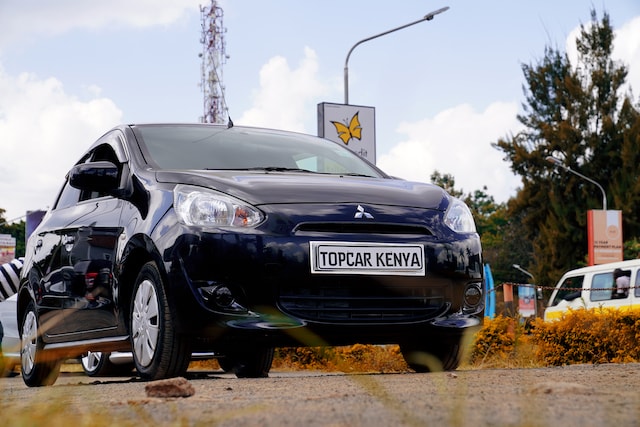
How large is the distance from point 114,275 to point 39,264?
1.58 m

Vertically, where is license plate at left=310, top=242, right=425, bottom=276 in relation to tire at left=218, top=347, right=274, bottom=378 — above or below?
above

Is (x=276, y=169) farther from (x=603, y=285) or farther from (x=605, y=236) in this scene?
(x=605, y=236)

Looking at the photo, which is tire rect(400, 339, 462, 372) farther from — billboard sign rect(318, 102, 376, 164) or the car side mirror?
billboard sign rect(318, 102, 376, 164)

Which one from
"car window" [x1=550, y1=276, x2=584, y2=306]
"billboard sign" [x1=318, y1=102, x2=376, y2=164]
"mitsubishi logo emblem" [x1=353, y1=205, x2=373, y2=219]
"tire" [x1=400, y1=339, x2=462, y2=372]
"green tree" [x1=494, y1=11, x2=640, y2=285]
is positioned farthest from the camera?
"green tree" [x1=494, y1=11, x2=640, y2=285]

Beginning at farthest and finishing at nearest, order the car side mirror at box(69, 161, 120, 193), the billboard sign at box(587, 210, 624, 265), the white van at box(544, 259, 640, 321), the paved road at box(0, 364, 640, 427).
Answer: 1. the billboard sign at box(587, 210, 624, 265)
2. the white van at box(544, 259, 640, 321)
3. the car side mirror at box(69, 161, 120, 193)
4. the paved road at box(0, 364, 640, 427)

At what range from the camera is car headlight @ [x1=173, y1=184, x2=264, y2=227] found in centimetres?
561

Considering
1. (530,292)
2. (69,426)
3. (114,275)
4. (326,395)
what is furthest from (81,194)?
(530,292)

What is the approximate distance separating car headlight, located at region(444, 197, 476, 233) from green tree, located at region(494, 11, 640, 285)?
40.4 metres

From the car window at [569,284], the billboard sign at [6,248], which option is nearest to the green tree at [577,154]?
the car window at [569,284]

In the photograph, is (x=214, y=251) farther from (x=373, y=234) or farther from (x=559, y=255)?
(x=559, y=255)

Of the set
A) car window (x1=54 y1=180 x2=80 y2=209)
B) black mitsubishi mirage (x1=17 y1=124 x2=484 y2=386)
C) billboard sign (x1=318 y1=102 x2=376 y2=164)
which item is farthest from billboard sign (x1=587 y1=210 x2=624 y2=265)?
black mitsubishi mirage (x1=17 y1=124 x2=484 y2=386)

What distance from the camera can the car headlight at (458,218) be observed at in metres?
6.12

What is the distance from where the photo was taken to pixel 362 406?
3584 mm

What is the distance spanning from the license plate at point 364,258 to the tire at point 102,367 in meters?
5.63
